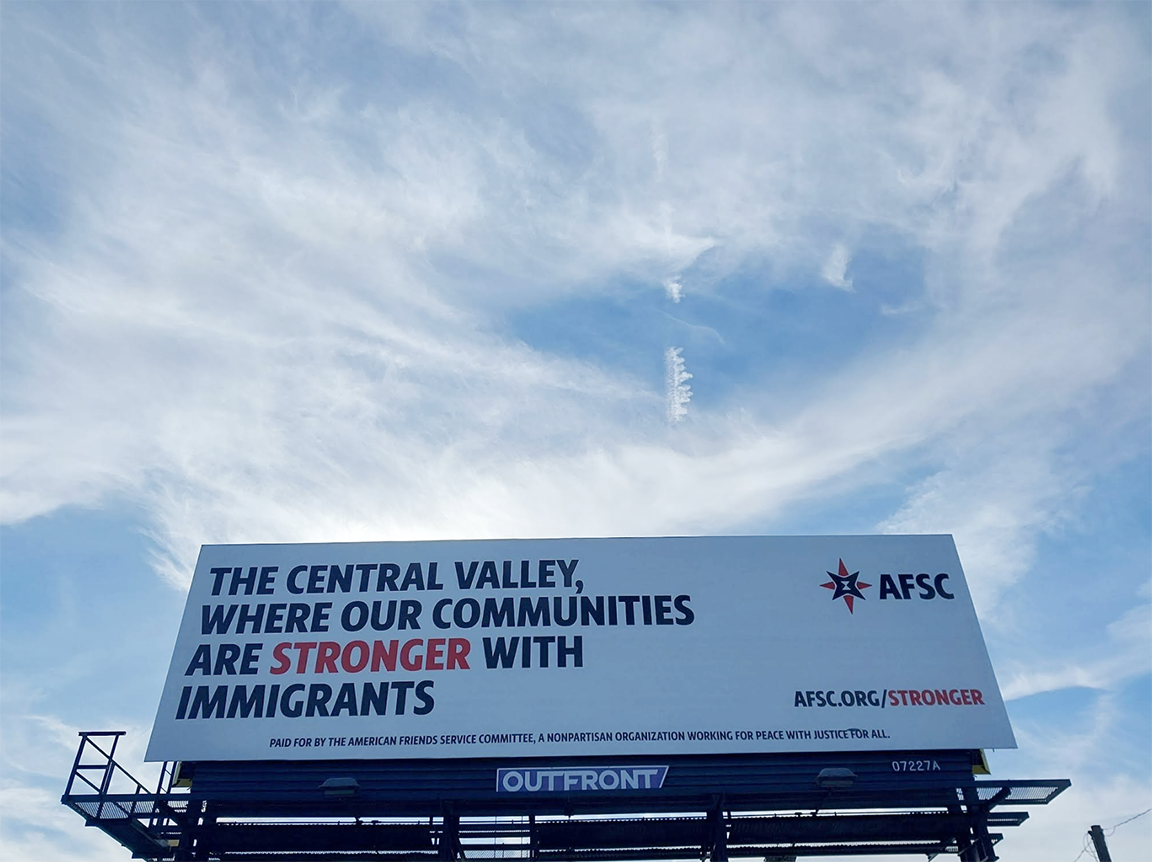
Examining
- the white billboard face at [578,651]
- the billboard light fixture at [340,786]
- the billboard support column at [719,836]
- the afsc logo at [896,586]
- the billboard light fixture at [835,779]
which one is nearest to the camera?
the billboard light fixture at [340,786]

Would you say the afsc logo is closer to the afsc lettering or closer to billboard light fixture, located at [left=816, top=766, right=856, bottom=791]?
the afsc lettering

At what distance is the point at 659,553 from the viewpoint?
18.6 metres

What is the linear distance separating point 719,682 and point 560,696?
2977mm

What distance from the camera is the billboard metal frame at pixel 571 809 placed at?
1605cm

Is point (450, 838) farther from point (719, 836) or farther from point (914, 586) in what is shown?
point (914, 586)

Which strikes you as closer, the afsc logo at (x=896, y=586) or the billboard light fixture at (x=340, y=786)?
the billboard light fixture at (x=340, y=786)

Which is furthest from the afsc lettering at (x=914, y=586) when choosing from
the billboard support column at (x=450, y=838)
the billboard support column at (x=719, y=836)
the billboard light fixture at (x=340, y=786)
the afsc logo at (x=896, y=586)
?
the billboard light fixture at (x=340, y=786)

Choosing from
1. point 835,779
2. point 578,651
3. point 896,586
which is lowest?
point 835,779

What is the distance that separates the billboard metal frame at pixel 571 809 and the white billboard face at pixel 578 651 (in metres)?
0.35

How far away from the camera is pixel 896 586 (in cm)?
1839

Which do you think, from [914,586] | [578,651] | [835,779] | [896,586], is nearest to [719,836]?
[835,779]

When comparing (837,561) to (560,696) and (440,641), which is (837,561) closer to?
(560,696)

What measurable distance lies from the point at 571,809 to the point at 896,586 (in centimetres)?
769

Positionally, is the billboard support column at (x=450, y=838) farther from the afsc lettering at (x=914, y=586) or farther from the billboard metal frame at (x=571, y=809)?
the afsc lettering at (x=914, y=586)
